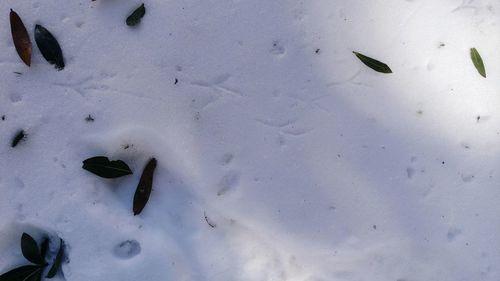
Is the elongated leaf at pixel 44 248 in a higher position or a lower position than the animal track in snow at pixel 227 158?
lower

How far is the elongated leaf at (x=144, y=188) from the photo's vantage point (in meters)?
1.27

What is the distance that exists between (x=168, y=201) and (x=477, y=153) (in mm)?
882

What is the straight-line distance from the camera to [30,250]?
4.05 feet

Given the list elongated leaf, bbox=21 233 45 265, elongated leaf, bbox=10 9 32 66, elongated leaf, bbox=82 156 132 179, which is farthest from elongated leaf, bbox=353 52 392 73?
elongated leaf, bbox=21 233 45 265

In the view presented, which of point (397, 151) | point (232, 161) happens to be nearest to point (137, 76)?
point (232, 161)

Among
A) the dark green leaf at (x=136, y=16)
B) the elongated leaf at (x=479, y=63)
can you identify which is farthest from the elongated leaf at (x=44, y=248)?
the elongated leaf at (x=479, y=63)

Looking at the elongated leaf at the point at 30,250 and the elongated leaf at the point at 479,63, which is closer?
the elongated leaf at the point at 30,250

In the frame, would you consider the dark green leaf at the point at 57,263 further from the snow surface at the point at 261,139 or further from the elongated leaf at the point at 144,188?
the elongated leaf at the point at 144,188

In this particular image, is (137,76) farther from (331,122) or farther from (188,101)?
(331,122)

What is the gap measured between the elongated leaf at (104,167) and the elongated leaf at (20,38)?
31 cm

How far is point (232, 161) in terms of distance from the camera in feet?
4.25

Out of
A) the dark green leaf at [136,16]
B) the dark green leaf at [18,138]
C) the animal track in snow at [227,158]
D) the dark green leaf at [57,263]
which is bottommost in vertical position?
the dark green leaf at [57,263]

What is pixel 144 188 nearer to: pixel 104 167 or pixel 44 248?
pixel 104 167

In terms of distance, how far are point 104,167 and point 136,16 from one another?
1.38 ft
